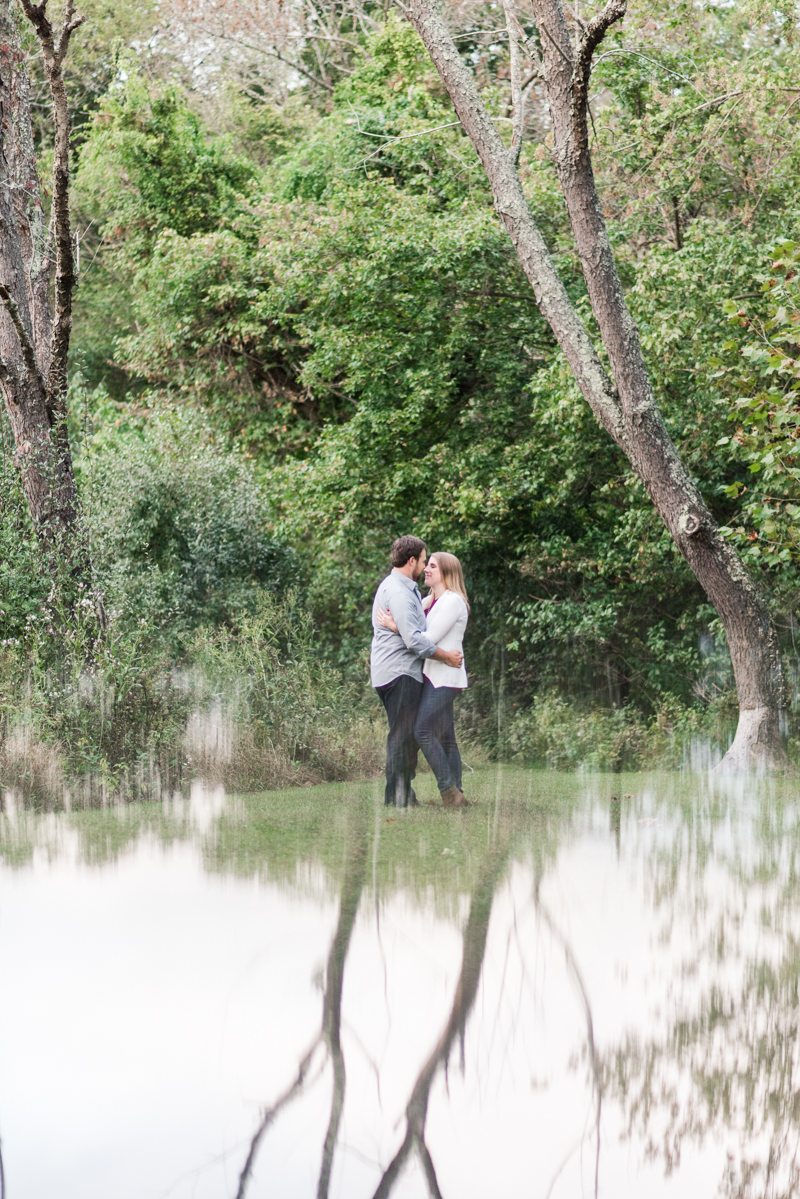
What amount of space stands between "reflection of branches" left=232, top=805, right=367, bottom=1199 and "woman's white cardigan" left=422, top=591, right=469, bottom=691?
81.3 inches

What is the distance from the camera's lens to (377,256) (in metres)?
14.2

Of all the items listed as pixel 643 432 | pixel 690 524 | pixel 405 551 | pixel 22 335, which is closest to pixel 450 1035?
pixel 405 551

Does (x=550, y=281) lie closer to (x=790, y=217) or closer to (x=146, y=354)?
(x=790, y=217)

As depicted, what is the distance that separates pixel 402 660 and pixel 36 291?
6.41 meters

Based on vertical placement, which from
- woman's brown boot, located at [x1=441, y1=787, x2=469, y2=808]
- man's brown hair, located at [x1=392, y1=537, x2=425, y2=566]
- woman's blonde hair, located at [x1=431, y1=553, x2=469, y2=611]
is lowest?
woman's brown boot, located at [x1=441, y1=787, x2=469, y2=808]

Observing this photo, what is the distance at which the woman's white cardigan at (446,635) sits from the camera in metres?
7.64

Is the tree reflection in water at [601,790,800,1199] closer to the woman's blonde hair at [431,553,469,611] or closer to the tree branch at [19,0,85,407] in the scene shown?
the woman's blonde hair at [431,553,469,611]

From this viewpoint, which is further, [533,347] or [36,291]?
[533,347]

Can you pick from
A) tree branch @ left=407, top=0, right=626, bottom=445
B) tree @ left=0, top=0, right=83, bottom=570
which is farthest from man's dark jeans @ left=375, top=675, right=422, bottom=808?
tree branch @ left=407, top=0, right=626, bottom=445

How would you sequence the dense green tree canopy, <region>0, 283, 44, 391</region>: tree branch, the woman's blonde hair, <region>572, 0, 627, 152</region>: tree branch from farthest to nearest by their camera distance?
the dense green tree canopy → <region>0, 283, 44, 391</region>: tree branch → <region>572, 0, 627, 152</region>: tree branch → the woman's blonde hair

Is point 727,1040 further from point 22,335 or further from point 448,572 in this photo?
point 22,335

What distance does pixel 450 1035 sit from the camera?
3.96 m

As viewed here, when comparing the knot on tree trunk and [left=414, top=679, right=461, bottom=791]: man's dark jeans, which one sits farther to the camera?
the knot on tree trunk

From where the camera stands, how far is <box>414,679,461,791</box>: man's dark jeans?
752 centimetres
